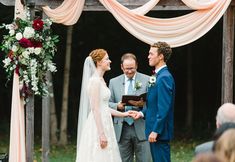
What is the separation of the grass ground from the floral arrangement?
4106 millimetres

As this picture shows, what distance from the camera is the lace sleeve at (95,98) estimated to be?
28.2ft

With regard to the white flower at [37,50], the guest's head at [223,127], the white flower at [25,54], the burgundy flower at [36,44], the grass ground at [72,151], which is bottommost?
the grass ground at [72,151]

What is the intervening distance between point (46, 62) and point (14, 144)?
1191mm

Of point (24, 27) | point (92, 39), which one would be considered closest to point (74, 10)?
point (24, 27)

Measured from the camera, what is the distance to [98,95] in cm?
864

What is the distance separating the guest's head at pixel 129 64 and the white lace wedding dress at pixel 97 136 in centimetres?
42

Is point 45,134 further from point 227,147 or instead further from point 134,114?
point 227,147

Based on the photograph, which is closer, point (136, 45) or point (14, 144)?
point (14, 144)

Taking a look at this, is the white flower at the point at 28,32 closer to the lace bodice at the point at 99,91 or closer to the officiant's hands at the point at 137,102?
the lace bodice at the point at 99,91

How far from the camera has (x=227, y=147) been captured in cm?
501

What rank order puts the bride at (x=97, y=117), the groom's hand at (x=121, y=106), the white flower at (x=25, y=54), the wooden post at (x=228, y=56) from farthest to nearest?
the wooden post at (x=228, y=56), the white flower at (x=25, y=54), the groom's hand at (x=121, y=106), the bride at (x=97, y=117)

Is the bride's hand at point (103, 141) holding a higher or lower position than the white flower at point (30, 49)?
lower

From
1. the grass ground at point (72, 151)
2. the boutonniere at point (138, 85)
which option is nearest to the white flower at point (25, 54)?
the boutonniere at point (138, 85)

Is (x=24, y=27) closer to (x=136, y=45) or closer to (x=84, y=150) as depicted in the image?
(x=84, y=150)
